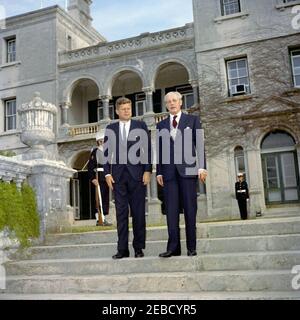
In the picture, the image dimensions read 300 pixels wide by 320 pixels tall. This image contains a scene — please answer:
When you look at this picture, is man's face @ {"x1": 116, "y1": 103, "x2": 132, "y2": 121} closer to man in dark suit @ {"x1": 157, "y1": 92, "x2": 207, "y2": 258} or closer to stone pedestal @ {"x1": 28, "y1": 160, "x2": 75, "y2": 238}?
man in dark suit @ {"x1": 157, "y1": 92, "x2": 207, "y2": 258}

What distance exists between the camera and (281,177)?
55.7ft

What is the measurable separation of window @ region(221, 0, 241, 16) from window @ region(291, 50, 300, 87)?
338cm

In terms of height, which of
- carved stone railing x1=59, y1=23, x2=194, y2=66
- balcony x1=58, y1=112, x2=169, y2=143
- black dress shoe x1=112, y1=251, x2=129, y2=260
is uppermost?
carved stone railing x1=59, y1=23, x2=194, y2=66

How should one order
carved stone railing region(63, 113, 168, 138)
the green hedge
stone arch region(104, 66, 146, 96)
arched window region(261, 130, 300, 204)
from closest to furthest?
1. the green hedge
2. arched window region(261, 130, 300, 204)
3. stone arch region(104, 66, 146, 96)
4. carved stone railing region(63, 113, 168, 138)

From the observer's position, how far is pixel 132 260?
446 centimetres

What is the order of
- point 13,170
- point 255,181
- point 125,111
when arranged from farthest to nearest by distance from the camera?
point 255,181 → point 13,170 → point 125,111

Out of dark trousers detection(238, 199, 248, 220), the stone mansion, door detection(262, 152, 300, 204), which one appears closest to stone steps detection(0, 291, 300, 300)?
the stone mansion

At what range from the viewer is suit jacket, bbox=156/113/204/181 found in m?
4.62

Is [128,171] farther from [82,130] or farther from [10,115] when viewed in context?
[10,115]

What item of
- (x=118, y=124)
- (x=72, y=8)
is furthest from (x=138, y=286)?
(x=72, y=8)

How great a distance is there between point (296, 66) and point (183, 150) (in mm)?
14329

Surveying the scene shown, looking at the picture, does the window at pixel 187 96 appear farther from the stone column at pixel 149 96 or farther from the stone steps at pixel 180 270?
the stone steps at pixel 180 270

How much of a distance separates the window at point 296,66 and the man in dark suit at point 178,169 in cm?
1387

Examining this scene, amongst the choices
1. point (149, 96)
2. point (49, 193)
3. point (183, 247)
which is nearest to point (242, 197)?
point (149, 96)
